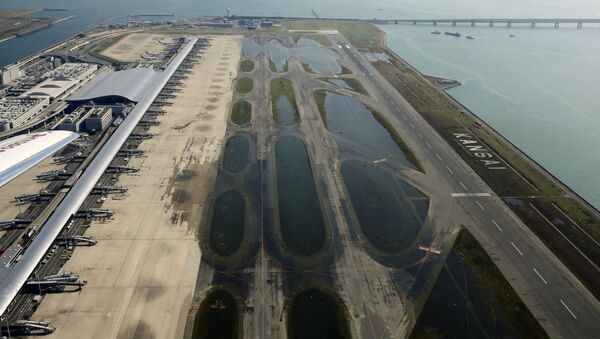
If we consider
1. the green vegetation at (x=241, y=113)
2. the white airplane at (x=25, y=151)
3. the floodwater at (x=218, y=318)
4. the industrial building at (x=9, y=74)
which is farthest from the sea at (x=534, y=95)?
the white airplane at (x=25, y=151)

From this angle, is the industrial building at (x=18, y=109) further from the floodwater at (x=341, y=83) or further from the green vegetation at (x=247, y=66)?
the floodwater at (x=341, y=83)

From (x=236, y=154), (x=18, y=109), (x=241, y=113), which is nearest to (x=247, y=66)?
(x=241, y=113)

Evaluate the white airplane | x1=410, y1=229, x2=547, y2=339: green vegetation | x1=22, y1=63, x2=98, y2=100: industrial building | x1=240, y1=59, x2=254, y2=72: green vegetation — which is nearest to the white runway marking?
x1=410, y1=229, x2=547, y2=339: green vegetation

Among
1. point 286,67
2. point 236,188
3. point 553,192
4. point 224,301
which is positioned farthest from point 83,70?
point 553,192

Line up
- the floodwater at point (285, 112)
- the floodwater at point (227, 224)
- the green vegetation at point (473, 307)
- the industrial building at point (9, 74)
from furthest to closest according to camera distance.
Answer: the industrial building at point (9, 74)
the floodwater at point (285, 112)
the floodwater at point (227, 224)
the green vegetation at point (473, 307)

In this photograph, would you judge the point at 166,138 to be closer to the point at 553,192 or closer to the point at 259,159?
the point at 259,159

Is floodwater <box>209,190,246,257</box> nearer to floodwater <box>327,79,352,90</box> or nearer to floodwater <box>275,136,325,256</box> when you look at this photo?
floodwater <box>275,136,325,256</box>
